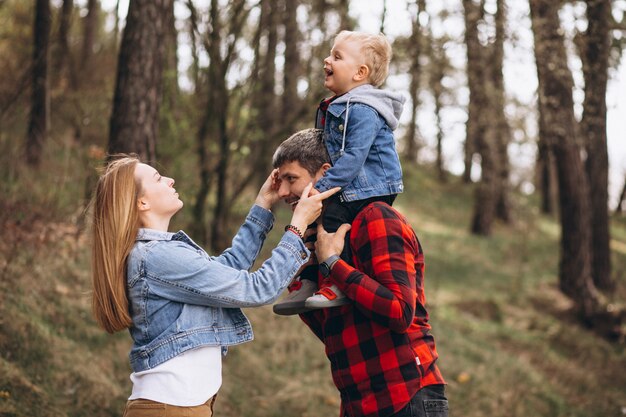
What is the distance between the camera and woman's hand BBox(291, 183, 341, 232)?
2814mm

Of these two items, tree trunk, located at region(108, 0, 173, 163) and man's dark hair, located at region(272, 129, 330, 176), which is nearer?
man's dark hair, located at region(272, 129, 330, 176)

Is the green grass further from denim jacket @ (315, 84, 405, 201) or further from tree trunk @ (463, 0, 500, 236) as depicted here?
Result: denim jacket @ (315, 84, 405, 201)

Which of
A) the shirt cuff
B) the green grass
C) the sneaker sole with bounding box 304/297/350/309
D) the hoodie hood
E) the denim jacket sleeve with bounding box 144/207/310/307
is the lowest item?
the green grass

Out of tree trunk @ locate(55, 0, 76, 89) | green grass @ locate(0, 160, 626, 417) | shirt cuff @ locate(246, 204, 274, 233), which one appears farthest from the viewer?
tree trunk @ locate(55, 0, 76, 89)

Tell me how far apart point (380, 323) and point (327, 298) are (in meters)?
0.24

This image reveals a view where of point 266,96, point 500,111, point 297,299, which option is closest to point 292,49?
point 266,96

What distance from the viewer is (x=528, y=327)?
11.5m

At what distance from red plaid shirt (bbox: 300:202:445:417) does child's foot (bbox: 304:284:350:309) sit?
0.04 m

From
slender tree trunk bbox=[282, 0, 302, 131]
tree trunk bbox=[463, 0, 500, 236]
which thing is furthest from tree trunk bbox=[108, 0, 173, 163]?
tree trunk bbox=[463, 0, 500, 236]

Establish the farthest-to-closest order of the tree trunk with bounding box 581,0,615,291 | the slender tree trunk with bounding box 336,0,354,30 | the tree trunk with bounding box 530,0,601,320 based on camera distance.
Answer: the tree trunk with bounding box 530,0,601,320, the tree trunk with bounding box 581,0,615,291, the slender tree trunk with bounding box 336,0,354,30

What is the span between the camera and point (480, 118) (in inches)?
487

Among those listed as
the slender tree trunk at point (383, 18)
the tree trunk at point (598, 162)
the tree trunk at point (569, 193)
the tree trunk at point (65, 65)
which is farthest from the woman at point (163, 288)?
the tree trunk at point (65, 65)

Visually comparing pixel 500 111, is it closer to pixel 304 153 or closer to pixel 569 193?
pixel 569 193

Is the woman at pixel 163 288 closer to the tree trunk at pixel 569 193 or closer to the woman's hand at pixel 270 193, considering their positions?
the woman's hand at pixel 270 193
